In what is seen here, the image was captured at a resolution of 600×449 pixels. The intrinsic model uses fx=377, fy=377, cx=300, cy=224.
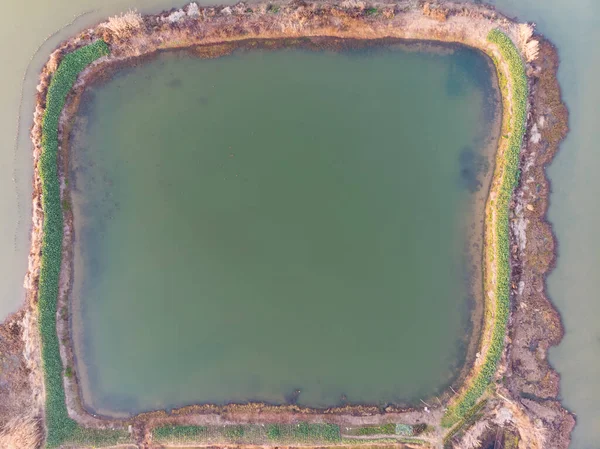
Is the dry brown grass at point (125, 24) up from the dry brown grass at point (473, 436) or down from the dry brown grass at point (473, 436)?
up

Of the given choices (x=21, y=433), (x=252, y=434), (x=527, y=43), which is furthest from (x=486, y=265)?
(x=21, y=433)

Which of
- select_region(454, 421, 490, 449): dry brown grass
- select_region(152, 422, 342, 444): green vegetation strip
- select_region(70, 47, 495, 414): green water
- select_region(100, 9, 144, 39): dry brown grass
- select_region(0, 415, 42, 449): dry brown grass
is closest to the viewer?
select_region(0, 415, 42, 449): dry brown grass

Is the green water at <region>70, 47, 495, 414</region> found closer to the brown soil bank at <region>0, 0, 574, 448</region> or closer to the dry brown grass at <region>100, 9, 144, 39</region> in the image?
the brown soil bank at <region>0, 0, 574, 448</region>

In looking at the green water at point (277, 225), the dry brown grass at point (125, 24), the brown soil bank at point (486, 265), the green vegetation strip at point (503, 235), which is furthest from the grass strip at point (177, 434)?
the dry brown grass at point (125, 24)

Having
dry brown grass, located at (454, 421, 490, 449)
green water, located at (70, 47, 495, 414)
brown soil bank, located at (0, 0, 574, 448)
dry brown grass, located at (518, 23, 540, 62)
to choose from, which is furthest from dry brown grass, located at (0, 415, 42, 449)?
dry brown grass, located at (518, 23, 540, 62)

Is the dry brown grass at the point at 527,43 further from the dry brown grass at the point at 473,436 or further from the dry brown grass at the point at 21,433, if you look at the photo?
the dry brown grass at the point at 21,433

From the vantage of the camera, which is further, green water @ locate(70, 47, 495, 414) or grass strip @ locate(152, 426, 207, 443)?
green water @ locate(70, 47, 495, 414)
